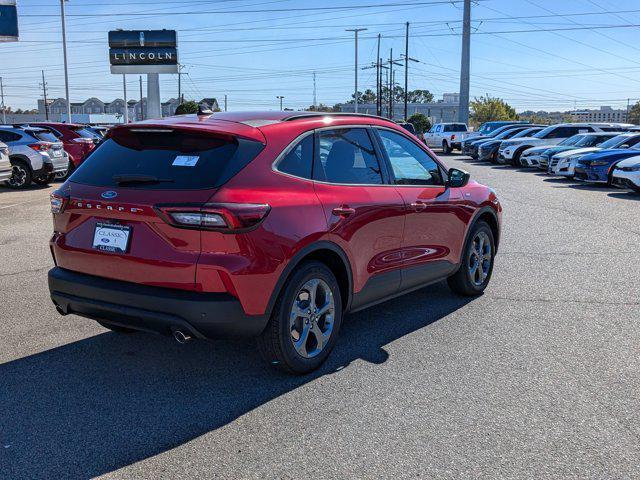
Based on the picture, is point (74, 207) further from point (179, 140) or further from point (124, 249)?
point (179, 140)

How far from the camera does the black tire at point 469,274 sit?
247 inches

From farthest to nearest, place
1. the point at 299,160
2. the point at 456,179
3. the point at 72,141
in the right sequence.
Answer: the point at 72,141
the point at 456,179
the point at 299,160

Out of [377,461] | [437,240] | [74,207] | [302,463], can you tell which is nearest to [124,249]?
[74,207]

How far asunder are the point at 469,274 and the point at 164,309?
337cm

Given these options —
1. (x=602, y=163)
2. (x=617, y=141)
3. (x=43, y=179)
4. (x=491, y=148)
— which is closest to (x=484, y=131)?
(x=491, y=148)

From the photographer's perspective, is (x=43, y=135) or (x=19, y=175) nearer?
(x=19, y=175)

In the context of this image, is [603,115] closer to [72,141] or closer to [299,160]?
[72,141]

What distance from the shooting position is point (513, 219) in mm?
11938

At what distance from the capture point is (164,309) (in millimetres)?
3891

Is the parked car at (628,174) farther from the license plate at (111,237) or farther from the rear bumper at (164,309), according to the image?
the license plate at (111,237)

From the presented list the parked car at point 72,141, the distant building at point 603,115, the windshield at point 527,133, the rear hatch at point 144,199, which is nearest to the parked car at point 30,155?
the parked car at point 72,141

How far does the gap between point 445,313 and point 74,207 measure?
3300mm

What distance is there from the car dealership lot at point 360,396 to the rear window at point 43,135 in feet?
40.8

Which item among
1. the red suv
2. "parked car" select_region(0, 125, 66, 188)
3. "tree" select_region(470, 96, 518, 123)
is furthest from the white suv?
"tree" select_region(470, 96, 518, 123)
